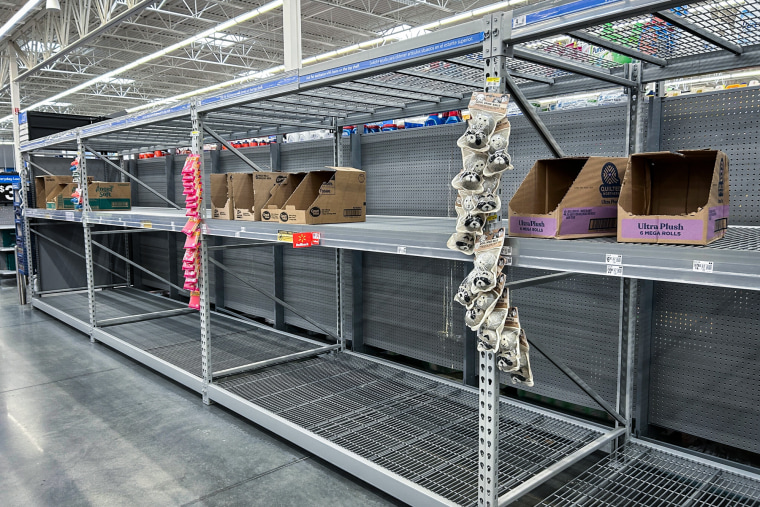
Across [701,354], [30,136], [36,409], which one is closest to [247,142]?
[30,136]

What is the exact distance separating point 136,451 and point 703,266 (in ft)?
10.1

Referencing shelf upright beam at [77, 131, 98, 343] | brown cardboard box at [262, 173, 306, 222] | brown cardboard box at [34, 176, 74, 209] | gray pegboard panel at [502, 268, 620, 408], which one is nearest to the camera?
gray pegboard panel at [502, 268, 620, 408]

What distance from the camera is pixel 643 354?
3.06m

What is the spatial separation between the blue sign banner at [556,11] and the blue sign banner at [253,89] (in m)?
1.40

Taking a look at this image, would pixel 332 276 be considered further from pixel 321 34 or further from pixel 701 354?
pixel 321 34

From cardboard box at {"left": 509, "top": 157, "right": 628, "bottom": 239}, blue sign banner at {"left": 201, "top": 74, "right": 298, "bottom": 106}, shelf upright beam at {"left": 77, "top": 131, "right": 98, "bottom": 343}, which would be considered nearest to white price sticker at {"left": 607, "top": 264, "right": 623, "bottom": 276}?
cardboard box at {"left": 509, "top": 157, "right": 628, "bottom": 239}

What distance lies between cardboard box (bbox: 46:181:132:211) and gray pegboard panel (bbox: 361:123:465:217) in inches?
125

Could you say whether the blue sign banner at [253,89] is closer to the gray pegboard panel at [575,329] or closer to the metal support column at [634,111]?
the metal support column at [634,111]

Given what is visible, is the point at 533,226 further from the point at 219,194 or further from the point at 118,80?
the point at 118,80

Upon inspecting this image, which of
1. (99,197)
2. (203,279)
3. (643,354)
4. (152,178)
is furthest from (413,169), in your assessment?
(152,178)

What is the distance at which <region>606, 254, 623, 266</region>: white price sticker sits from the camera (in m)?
1.68

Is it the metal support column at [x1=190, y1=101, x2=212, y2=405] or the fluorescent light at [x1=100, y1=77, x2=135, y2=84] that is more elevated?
the fluorescent light at [x1=100, y1=77, x2=135, y2=84]

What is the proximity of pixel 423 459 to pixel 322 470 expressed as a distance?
575 mm

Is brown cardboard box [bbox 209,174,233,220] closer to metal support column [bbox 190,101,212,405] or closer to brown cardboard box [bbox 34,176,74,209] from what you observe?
metal support column [bbox 190,101,212,405]
